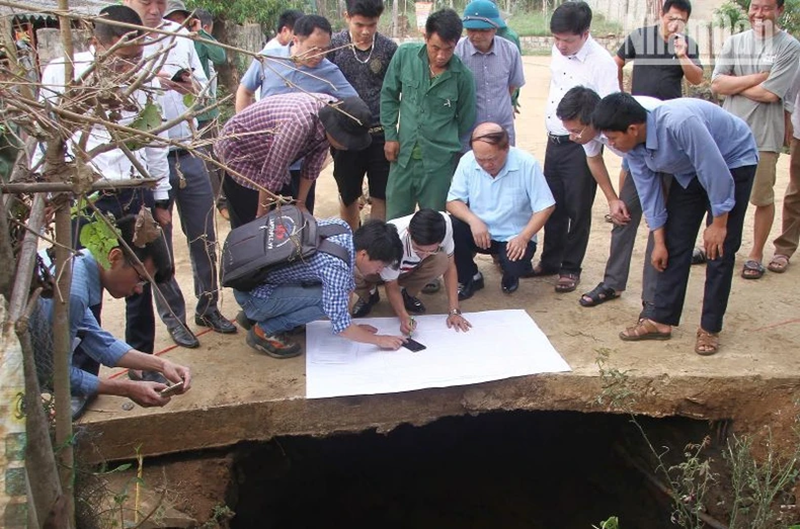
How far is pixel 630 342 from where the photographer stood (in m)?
3.81

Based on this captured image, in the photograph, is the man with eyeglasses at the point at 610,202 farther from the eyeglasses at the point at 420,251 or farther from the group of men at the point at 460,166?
the eyeglasses at the point at 420,251

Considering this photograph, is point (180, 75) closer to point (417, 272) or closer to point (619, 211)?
point (417, 272)

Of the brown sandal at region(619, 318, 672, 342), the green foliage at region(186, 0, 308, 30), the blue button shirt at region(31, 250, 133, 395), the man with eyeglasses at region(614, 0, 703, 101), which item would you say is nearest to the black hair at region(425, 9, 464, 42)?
the man with eyeglasses at region(614, 0, 703, 101)

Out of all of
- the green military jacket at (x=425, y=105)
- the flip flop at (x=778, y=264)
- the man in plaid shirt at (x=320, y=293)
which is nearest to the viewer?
the man in plaid shirt at (x=320, y=293)

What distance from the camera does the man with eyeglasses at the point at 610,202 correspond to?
12.2ft

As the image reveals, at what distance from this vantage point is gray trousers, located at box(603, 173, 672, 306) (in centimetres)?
397

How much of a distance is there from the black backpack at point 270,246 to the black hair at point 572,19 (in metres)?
1.72

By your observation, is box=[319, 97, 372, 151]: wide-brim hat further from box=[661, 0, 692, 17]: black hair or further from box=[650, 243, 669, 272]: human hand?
box=[661, 0, 692, 17]: black hair

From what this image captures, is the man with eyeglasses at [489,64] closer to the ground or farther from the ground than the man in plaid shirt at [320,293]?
farther from the ground

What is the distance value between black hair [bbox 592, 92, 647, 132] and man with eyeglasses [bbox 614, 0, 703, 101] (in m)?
1.56

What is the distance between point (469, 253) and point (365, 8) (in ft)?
4.98

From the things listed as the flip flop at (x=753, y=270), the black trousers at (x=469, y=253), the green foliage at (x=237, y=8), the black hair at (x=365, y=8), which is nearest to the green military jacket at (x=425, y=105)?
the black hair at (x=365, y=8)

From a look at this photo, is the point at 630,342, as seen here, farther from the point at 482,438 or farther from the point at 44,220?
the point at 44,220

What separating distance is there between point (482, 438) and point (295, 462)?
1.28m
